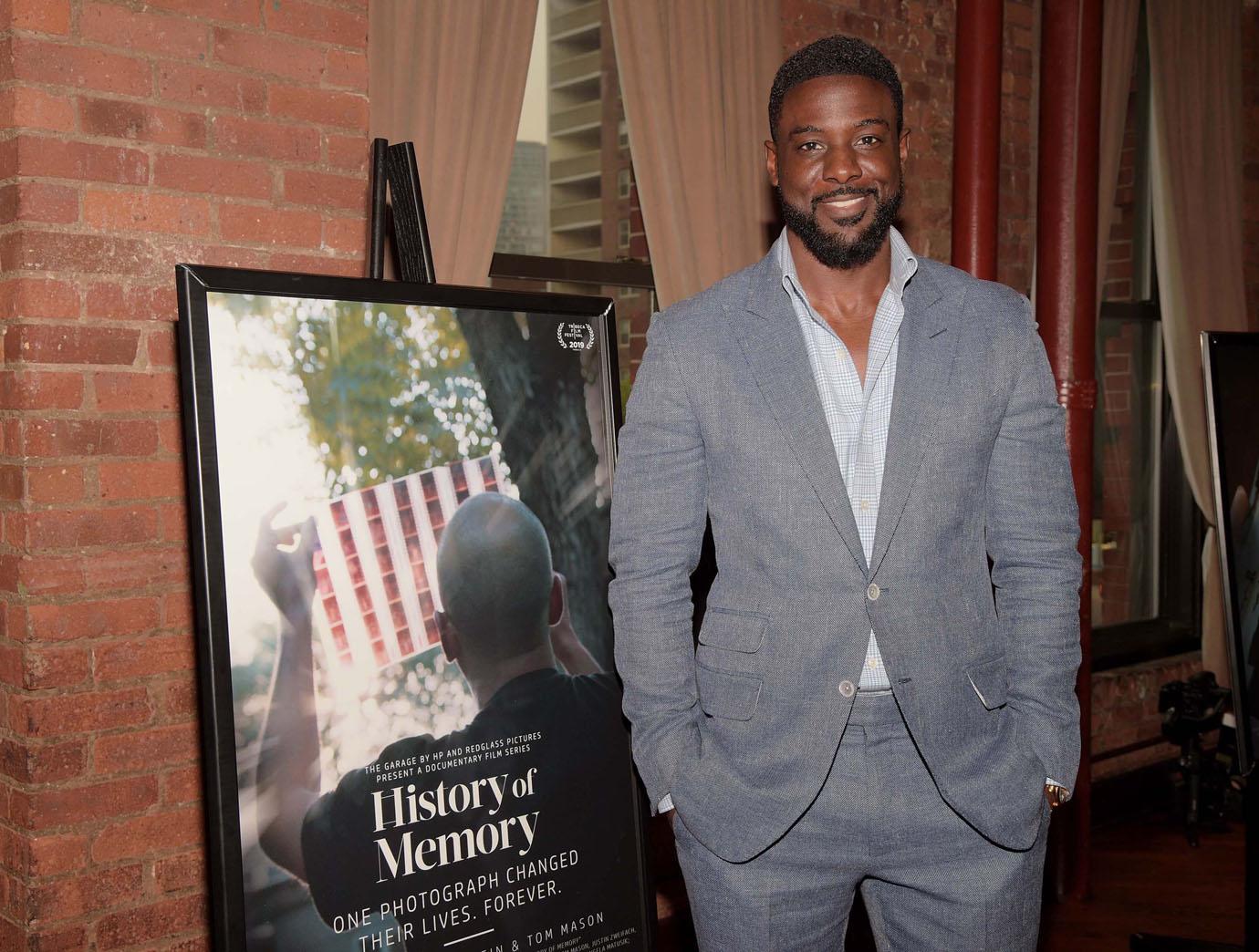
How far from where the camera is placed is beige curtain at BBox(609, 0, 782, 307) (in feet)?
9.96

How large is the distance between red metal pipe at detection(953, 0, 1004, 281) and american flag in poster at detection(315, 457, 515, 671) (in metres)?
1.81

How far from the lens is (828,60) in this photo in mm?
1899

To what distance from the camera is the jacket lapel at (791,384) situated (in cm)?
179

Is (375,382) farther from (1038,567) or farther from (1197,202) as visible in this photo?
(1197,202)

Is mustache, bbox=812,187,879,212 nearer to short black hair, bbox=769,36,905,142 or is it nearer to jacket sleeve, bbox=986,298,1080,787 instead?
short black hair, bbox=769,36,905,142

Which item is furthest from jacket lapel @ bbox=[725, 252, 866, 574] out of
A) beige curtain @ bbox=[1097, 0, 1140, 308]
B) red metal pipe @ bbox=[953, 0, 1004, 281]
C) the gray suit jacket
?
beige curtain @ bbox=[1097, 0, 1140, 308]

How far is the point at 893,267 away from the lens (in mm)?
1968

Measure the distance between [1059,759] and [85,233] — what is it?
1882mm

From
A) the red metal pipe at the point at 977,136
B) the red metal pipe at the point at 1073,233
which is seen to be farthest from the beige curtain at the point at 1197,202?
the red metal pipe at the point at 977,136

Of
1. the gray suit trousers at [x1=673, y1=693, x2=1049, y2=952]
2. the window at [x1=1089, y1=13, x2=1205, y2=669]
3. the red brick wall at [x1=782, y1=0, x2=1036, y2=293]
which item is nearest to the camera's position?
the gray suit trousers at [x1=673, y1=693, x2=1049, y2=952]

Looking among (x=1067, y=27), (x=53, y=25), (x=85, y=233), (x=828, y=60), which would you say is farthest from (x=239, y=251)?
(x=1067, y=27)

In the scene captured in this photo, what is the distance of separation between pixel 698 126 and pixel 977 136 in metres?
0.80

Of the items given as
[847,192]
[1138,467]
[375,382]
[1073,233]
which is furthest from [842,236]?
[1138,467]

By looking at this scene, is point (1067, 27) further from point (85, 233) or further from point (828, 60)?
point (85, 233)
